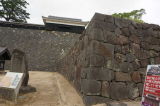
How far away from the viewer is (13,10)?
88.0ft

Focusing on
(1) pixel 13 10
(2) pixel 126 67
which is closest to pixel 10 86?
(2) pixel 126 67

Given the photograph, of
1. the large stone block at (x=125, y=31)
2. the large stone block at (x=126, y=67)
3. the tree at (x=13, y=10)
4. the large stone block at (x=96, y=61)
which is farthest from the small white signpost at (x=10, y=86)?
the tree at (x=13, y=10)

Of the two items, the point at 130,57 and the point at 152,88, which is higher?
the point at 130,57

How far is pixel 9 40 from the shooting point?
17531 millimetres

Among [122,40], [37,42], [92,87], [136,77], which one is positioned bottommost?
[92,87]

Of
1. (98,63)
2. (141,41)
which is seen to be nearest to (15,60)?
(98,63)

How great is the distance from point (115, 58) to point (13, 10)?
86.4 ft

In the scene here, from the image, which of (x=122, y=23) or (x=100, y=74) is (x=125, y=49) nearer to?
(x=122, y=23)

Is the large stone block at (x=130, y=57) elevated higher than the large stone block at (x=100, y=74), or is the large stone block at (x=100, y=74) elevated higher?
the large stone block at (x=130, y=57)

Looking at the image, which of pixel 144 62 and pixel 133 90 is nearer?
pixel 133 90

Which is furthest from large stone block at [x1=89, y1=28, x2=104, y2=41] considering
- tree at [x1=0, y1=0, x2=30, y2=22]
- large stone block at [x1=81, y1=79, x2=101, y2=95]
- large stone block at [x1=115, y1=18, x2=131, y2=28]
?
tree at [x1=0, y1=0, x2=30, y2=22]

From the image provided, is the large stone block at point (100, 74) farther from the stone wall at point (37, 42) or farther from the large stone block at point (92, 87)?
the stone wall at point (37, 42)

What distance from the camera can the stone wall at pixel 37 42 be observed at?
16906 mm

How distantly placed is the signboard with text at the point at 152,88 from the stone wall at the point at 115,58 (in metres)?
1.41
